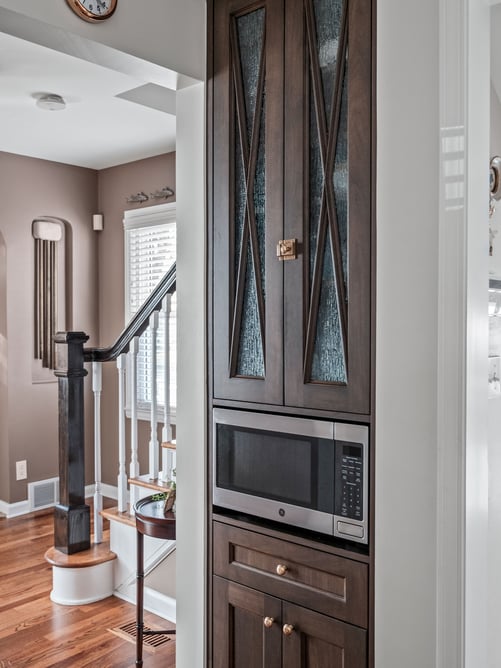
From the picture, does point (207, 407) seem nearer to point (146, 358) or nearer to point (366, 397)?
point (366, 397)

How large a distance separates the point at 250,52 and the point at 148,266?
3081 millimetres

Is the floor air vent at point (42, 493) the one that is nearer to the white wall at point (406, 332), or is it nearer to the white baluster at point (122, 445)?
the white baluster at point (122, 445)

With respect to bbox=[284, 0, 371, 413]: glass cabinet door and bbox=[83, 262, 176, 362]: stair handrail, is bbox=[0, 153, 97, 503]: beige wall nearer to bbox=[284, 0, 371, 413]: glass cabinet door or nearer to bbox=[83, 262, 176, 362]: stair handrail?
bbox=[83, 262, 176, 362]: stair handrail

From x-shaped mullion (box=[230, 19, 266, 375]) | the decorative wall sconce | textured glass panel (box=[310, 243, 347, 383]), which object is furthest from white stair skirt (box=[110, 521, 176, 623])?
the decorative wall sconce

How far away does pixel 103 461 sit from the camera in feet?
17.4

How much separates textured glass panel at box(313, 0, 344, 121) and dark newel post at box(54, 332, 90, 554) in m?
2.07

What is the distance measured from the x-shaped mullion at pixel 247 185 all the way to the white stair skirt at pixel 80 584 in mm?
1869

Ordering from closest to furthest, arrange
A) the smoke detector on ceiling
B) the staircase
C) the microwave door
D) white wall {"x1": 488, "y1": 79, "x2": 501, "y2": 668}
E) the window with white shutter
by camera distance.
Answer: the microwave door → white wall {"x1": 488, "y1": 79, "x2": 501, "y2": 668} → the staircase → the smoke detector on ceiling → the window with white shutter

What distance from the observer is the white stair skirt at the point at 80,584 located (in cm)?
328

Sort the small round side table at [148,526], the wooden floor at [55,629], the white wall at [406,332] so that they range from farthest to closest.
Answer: the wooden floor at [55,629] → the small round side table at [148,526] → the white wall at [406,332]

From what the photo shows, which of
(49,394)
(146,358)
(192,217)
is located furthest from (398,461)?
(49,394)

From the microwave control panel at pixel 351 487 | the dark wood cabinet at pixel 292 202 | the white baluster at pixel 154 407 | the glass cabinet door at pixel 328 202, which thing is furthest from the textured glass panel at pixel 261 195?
the white baluster at pixel 154 407

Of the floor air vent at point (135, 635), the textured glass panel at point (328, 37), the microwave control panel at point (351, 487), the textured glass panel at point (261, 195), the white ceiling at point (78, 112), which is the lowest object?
the floor air vent at point (135, 635)

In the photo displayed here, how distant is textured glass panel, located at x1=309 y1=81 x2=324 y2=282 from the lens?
5.86ft
